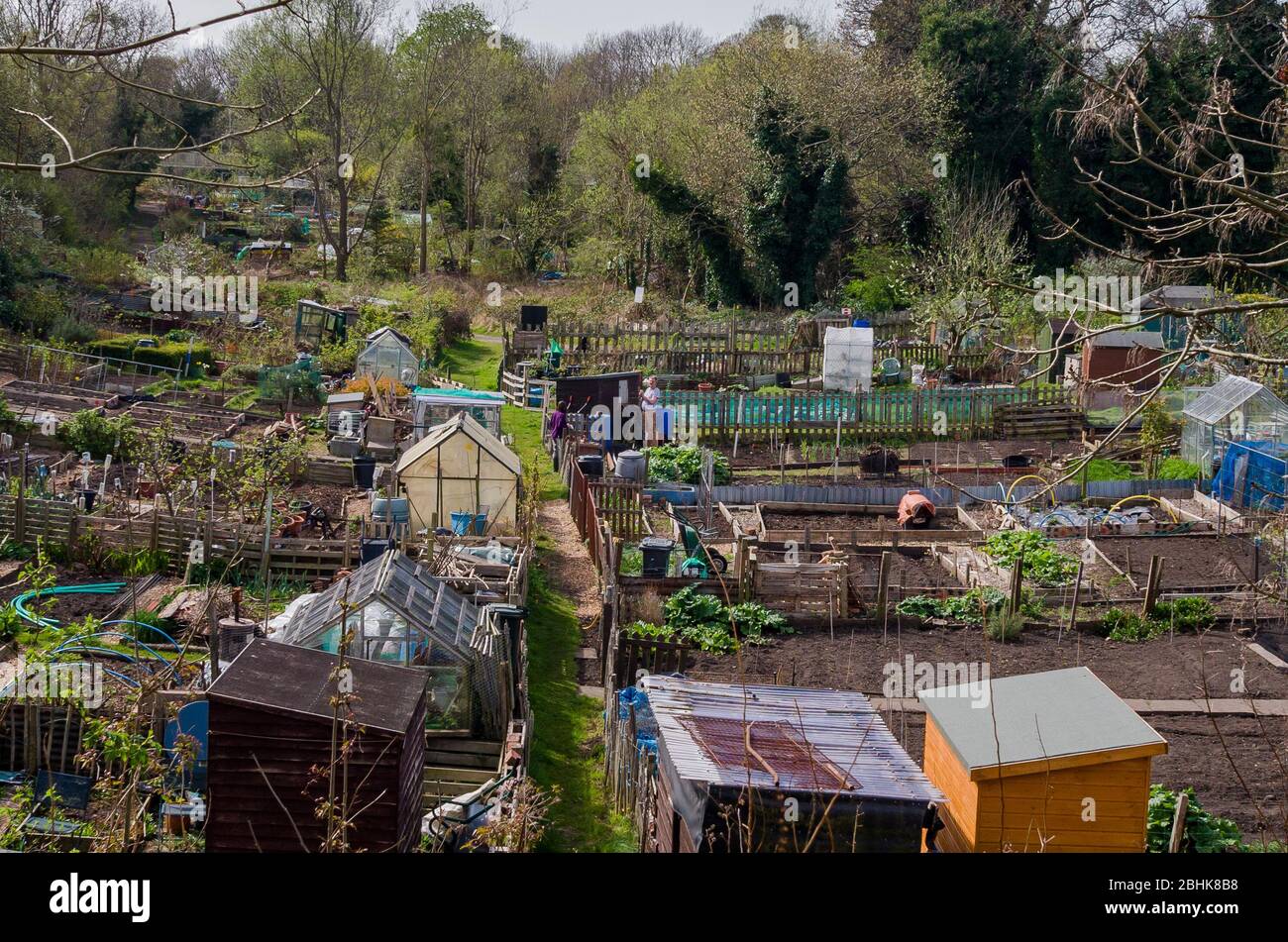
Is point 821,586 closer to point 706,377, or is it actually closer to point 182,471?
point 182,471

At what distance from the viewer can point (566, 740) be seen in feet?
41.1

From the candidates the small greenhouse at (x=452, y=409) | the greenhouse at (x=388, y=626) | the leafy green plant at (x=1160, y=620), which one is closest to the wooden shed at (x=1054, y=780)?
the greenhouse at (x=388, y=626)

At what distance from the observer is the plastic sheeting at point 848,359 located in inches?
1144

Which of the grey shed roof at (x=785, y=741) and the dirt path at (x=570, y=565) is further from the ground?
the grey shed roof at (x=785, y=741)

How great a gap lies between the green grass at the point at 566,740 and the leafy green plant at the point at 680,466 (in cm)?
522

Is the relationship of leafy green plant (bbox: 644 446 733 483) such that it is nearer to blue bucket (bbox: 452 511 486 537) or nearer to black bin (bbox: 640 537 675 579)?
blue bucket (bbox: 452 511 486 537)

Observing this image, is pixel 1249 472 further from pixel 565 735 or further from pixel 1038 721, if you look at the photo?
pixel 1038 721

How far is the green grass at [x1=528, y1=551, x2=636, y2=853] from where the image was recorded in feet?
34.8

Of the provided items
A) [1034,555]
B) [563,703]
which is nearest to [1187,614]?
[1034,555]

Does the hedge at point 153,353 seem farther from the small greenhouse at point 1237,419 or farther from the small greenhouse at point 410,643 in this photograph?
the small greenhouse at point 1237,419

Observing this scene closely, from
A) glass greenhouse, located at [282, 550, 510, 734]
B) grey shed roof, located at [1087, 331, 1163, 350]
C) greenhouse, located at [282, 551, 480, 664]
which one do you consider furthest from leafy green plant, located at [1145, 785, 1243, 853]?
grey shed roof, located at [1087, 331, 1163, 350]

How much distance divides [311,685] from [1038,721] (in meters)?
4.98

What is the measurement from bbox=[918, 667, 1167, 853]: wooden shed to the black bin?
7.18 meters
